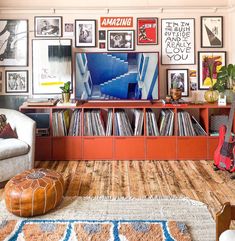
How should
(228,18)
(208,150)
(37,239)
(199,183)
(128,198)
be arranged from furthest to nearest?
1. (228,18)
2. (208,150)
3. (199,183)
4. (128,198)
5. (37,239)

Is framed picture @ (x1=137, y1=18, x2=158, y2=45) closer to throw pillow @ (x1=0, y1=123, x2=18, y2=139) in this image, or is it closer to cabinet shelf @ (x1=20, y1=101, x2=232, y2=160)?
cabinet shelf @ (x1=20, y1=101, x2=232, y2=160)

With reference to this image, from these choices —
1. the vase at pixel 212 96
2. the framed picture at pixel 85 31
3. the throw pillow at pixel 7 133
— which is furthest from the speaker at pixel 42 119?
the vase at pixel 212 96

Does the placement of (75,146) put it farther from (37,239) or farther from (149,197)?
A: (37,239)

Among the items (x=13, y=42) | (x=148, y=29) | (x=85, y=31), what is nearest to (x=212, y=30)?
(x=148, y=29)

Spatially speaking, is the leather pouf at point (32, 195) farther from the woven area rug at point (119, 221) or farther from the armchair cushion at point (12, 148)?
the armchair cushion at point (12, 148)

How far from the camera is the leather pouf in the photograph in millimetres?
2383

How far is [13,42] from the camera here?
14.1 feet

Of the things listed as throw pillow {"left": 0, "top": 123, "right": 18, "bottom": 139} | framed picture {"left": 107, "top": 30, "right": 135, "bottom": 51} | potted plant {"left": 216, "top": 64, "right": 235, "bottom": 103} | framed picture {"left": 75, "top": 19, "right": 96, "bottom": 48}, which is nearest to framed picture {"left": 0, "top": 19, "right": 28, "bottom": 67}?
framed picture {"left": 75, "top": 19, "right": 96, "bottom": 48}

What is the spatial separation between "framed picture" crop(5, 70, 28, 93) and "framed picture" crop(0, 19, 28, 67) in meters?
0.10

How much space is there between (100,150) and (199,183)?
1.35 meters

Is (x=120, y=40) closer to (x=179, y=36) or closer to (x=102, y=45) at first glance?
(x=102, y=45)

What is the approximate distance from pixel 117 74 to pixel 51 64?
2.84 feet

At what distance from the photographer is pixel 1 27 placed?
4297 mm

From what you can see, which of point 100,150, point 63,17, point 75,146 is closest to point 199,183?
point 100,150
